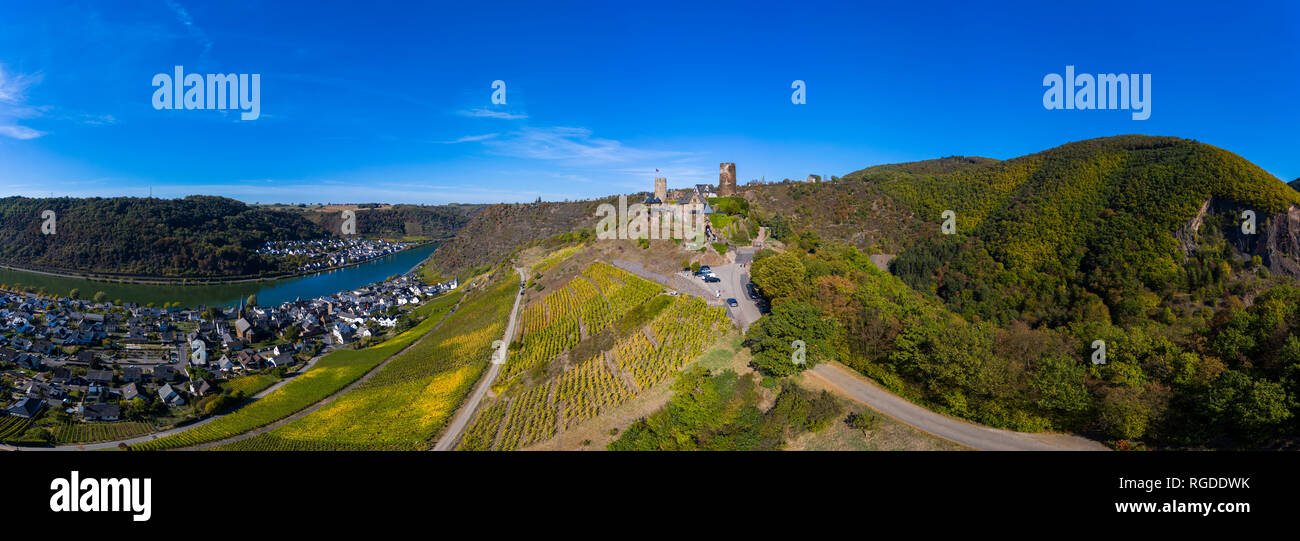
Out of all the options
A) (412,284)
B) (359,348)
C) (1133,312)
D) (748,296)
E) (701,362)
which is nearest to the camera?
→ (701,362)

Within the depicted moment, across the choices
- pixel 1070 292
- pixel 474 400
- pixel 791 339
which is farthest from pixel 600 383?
pixel 1070 292

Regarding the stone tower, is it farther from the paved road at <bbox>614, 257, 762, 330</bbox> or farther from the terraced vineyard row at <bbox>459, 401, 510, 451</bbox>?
the terraced vineyard row at <bbox>459, 401, 510, 451</bbox>

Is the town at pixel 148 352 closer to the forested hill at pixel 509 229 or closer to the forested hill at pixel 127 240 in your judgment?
the forested hill at pixel 127 240

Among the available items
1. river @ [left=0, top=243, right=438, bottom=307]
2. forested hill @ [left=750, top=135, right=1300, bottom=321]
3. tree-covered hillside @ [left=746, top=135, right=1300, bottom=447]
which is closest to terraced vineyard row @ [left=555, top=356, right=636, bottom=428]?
tree-covered hillside @ [left=746, top=135, right=1300, bottom=447]
